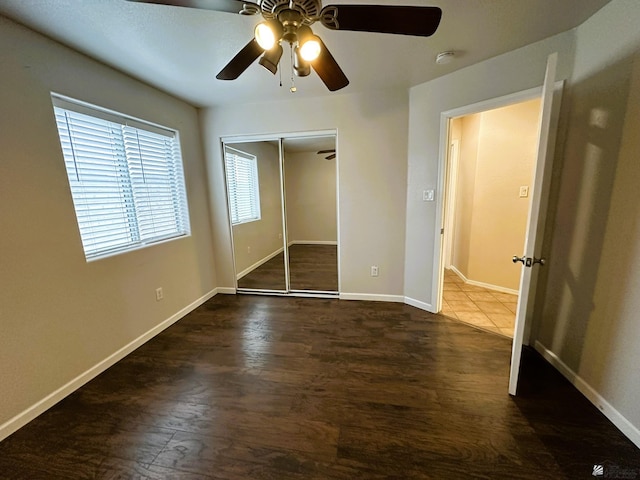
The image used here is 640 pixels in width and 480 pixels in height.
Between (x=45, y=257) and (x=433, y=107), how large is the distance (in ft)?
10.8

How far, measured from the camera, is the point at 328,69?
145 cm

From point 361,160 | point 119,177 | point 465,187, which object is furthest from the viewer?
point 465,187

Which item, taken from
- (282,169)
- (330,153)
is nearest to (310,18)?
(282,169)

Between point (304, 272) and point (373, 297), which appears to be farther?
point (304, 272)

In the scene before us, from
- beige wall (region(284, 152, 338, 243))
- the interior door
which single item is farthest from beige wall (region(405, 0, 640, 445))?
beige wall (region(284, 152, 338, 243))

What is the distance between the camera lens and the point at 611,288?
1.47 meters

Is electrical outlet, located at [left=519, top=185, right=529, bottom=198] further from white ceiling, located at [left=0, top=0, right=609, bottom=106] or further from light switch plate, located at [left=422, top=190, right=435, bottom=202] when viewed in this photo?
white ceiling, located at [left=0, top=0, right=609, bottom=106]

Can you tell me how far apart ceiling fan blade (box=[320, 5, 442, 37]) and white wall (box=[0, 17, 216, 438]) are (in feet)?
6.16

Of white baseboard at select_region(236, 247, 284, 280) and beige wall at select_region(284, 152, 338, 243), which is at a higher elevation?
beige wall at select_region(284, 152, 338, 243)

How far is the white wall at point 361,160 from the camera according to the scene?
9.05ft

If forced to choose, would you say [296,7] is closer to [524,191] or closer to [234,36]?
[234,36]

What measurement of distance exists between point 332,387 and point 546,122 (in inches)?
81.1

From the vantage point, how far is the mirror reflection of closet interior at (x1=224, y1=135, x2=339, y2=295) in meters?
3.32

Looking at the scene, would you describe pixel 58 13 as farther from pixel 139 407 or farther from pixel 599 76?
pixel 599 76
